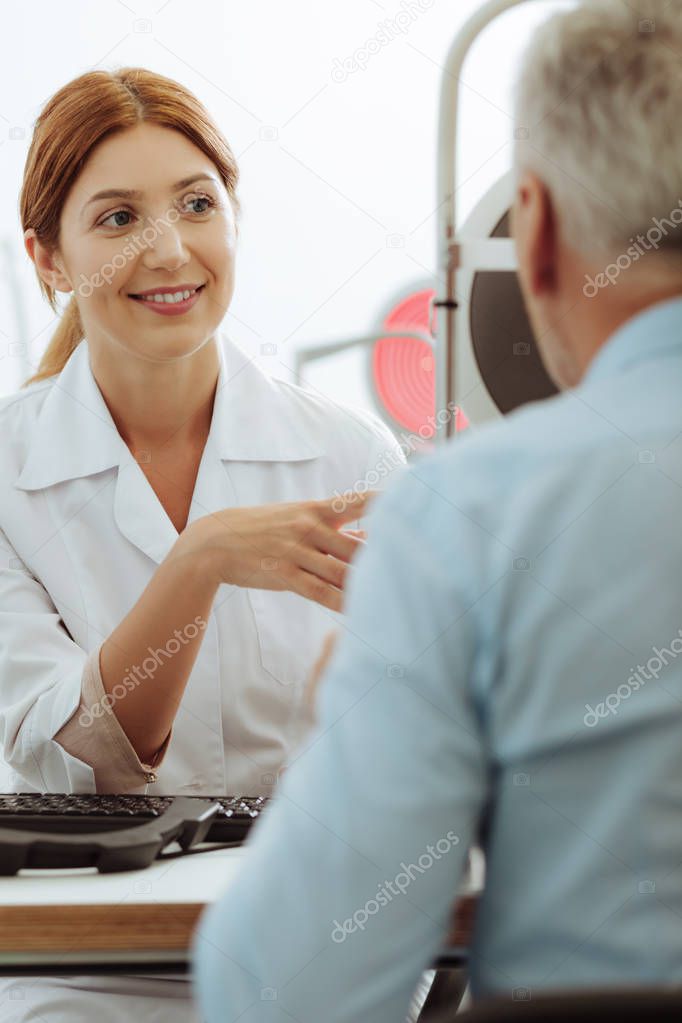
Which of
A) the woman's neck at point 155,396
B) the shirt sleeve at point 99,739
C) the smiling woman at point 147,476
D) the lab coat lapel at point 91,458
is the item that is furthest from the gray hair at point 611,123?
the woman's neck at point 155,396

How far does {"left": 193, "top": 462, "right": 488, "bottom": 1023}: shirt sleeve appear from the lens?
2.02ft

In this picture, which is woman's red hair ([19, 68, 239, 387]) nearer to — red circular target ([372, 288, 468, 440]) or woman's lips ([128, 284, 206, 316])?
woman's lips ([128, 284, 206, 316])

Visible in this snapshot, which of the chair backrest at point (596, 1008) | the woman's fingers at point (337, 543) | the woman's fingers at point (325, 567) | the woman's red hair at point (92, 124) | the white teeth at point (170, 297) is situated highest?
the woman's red hair at point (92, 124)

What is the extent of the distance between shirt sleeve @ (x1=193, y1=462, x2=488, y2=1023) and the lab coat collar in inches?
42.0

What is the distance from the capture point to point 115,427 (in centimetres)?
174

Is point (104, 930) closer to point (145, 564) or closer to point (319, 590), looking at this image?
point (319, 590)

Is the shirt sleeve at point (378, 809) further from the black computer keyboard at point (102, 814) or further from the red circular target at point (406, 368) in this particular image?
the red circular target at point (406, 368)

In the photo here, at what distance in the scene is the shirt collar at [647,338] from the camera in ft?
2.15

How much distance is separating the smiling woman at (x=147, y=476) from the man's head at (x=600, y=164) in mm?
694

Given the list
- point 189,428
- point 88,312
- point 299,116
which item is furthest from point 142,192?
point 299,116

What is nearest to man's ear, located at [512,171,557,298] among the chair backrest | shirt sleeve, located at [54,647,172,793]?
the chair backrest

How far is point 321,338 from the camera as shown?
3.21m

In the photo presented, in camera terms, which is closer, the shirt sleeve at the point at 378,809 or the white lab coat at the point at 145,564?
the shirt sleeve at the point at 378,809

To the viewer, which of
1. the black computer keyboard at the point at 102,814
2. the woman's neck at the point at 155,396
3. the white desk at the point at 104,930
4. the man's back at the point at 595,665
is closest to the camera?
the man's back at the point at 595,665
